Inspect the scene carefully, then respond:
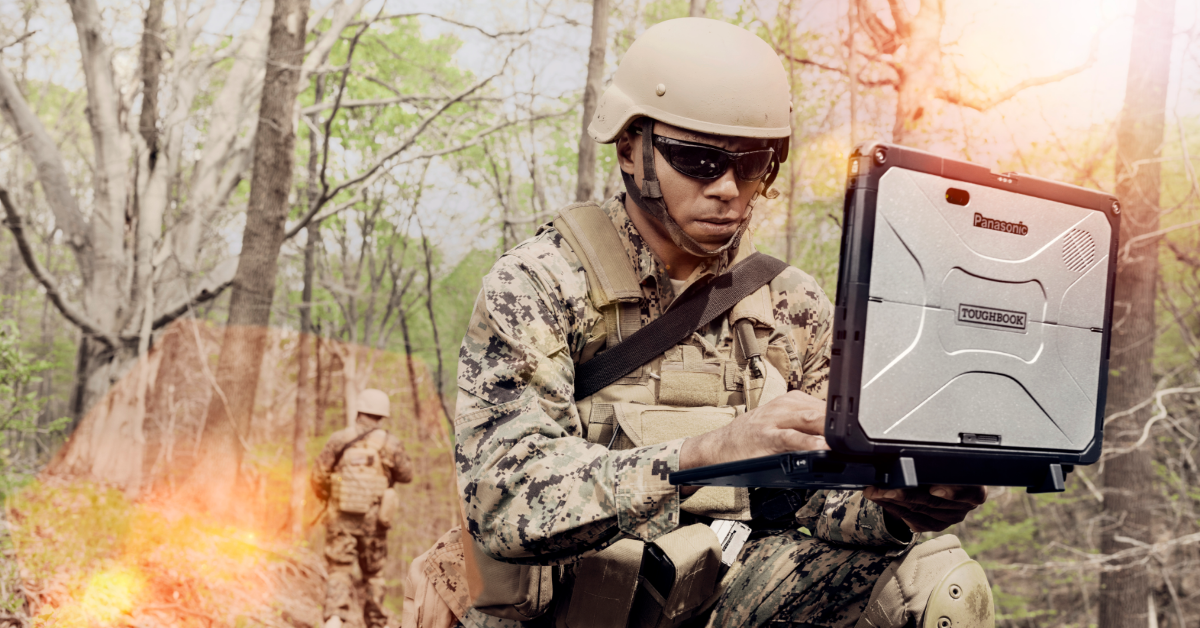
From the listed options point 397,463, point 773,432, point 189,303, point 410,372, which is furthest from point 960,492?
point 410,372

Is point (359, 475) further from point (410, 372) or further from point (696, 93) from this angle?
point (410, 372)

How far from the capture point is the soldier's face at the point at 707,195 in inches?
84.7

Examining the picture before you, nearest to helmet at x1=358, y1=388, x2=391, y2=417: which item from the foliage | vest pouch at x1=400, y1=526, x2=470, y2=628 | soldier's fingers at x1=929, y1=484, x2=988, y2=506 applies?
the foliage

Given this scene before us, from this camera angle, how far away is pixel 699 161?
215 centimetres

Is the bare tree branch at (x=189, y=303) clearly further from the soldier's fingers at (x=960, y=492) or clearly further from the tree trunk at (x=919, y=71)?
the soldier's fingers at (x=960, y=492)

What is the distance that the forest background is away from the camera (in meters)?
7.01

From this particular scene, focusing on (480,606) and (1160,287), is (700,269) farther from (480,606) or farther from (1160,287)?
(1160,287)

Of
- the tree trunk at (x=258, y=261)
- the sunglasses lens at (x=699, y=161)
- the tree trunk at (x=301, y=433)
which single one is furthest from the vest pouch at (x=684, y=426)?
the tree trunk at (x=301, y=433)

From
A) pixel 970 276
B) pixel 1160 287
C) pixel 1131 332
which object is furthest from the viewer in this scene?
pixel 1160 287

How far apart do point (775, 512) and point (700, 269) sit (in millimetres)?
723

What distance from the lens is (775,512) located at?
235 cm

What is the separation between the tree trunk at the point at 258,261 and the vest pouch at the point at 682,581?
7860 millimetres

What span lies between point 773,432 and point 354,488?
811 cm

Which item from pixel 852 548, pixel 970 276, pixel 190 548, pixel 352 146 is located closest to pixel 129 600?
pixel 190 548
